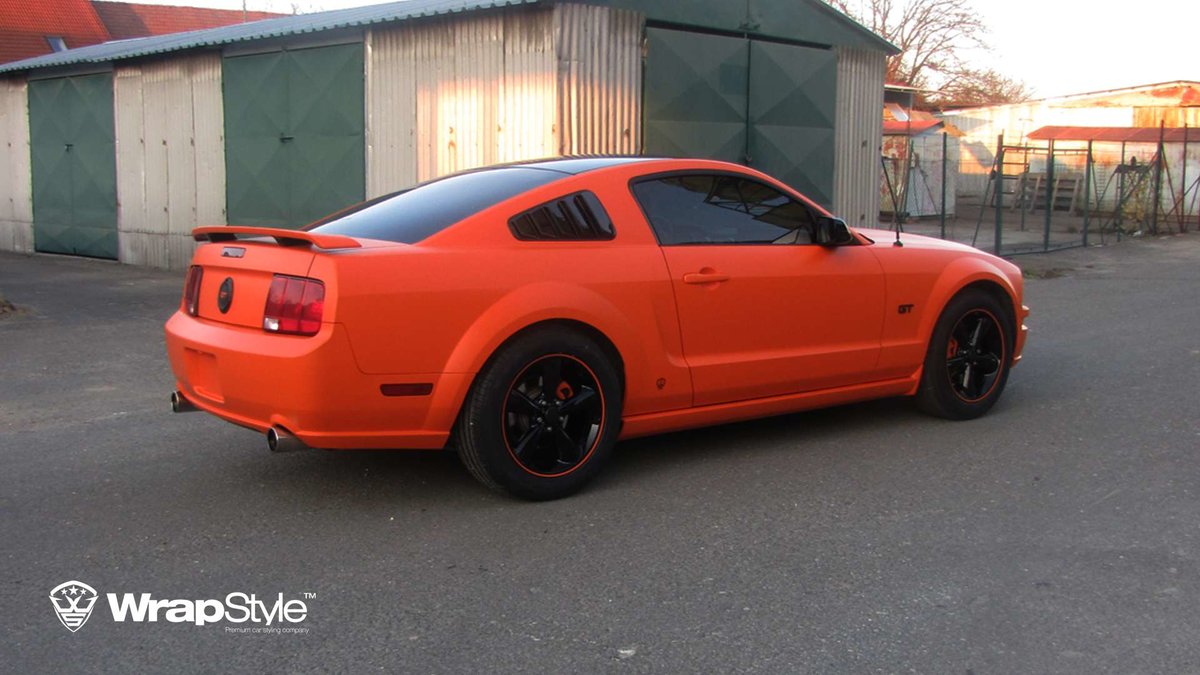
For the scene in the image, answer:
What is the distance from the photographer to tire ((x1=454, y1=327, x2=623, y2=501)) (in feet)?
16.0

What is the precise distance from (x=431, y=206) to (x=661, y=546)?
196cm

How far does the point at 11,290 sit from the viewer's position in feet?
46.0

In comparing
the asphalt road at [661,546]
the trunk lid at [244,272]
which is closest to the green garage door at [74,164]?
the asphalt road at [661,546]

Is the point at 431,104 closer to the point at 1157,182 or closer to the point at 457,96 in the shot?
the point at 457,96

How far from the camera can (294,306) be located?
4672 millimetres

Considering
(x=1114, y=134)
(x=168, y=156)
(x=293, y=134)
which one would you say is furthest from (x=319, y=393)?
(x=1114, y=134)

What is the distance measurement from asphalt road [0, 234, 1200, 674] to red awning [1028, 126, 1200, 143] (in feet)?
76.5

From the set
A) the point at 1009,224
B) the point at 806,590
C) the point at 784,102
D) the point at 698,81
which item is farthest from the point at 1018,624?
the point at 1009,224

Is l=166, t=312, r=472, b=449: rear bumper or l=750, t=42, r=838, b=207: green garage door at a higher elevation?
l=750, t=42, r=838, b=207: green garage door

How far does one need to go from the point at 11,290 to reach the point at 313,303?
36.7 ft

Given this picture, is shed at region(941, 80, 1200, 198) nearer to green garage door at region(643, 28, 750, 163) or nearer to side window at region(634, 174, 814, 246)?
green garage door at region(643, 28, 750, 163)

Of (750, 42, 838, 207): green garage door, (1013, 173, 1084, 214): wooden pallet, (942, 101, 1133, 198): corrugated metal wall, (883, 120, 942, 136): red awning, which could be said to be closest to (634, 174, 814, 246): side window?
(750, 42, 838, 207): green garage door

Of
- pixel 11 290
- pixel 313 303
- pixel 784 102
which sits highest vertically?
pixel 784 102

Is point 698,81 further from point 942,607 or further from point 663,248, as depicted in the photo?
point 942,607
